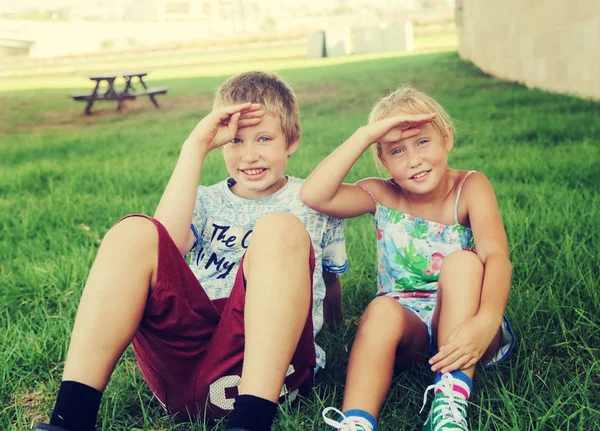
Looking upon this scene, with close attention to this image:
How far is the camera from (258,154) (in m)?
1.92

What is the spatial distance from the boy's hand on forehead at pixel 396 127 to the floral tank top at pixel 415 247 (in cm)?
23

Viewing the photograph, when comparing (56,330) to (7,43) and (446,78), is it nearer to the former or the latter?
(446,78)

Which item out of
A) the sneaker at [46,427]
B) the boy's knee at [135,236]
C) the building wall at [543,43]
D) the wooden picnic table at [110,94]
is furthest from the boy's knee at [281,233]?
the wooden picnic table at [110,94]

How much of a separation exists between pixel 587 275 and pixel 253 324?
1451mm

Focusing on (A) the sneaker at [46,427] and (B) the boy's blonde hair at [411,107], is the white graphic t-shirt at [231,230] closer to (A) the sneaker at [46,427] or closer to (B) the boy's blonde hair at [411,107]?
(B) the boy's blonde hair at [411,107]

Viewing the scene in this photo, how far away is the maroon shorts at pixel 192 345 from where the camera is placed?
157 centimetres

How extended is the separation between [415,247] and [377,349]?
401 millimetres

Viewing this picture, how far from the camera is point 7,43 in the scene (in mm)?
37031

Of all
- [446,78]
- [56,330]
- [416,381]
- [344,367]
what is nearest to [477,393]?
[416,381]

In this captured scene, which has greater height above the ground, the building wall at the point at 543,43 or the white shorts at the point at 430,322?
the building wall at the point at 543,43

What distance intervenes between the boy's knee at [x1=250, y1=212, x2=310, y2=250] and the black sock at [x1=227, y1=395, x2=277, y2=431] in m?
0.36

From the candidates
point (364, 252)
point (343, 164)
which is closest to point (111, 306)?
point (343, 164)

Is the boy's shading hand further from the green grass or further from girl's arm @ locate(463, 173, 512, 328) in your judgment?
the green grass

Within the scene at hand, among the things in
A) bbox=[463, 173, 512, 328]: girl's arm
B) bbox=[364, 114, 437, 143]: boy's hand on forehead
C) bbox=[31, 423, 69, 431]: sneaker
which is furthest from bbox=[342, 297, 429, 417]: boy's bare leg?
bbox=[31, 423, 69, 431]: sneaker
